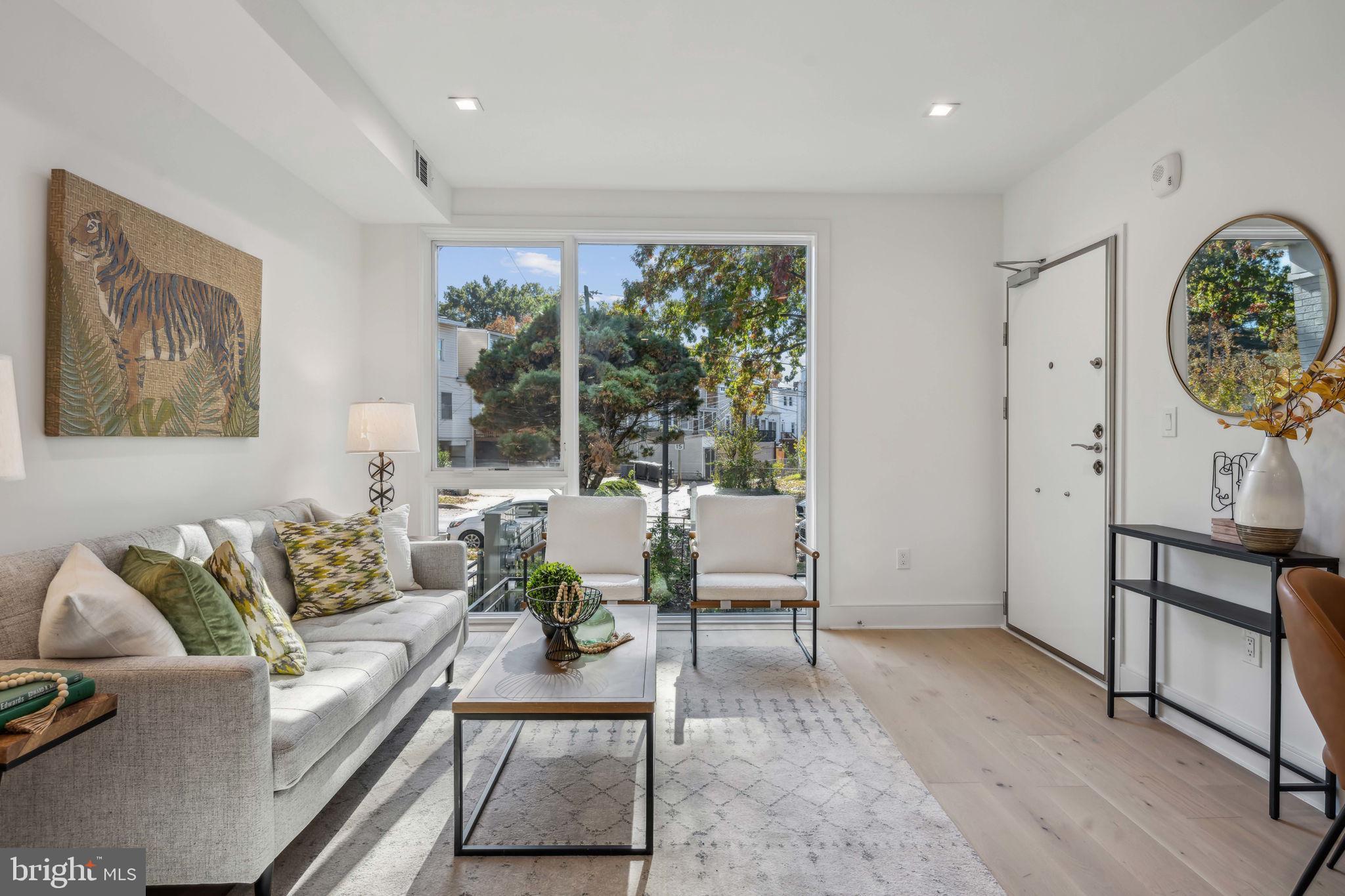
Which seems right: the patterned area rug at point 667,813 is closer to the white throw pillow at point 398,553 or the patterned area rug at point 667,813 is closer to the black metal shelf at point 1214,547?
the white throw pillow at point 398,553

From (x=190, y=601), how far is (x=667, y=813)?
1.56 m

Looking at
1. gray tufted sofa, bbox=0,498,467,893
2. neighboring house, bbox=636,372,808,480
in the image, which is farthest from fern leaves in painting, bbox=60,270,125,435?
neighboring house, bbox=636,372,808,480

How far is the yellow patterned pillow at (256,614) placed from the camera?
6.88ft

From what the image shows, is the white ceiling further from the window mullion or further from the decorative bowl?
the decorative bowl

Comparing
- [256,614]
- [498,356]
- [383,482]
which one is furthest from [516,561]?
[256,614]

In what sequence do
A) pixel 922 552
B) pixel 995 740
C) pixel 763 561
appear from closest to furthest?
pixel 995 740 → pixel 763 561 → pixel 922 552

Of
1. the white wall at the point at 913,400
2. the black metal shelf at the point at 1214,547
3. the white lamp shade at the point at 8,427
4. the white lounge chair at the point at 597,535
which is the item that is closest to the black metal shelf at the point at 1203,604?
the black metal shelf at the point at 1214,547

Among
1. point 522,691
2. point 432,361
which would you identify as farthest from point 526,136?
point 522,691

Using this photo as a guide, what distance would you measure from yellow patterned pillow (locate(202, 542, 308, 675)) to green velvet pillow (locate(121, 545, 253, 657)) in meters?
0.08

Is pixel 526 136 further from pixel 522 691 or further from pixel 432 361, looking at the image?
pixel 522 691

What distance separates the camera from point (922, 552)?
4.36m

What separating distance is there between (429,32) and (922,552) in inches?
150

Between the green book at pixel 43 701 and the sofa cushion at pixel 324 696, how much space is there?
424 millimetres

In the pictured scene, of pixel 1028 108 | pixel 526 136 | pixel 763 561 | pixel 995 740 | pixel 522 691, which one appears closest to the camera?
pixel 522 691
